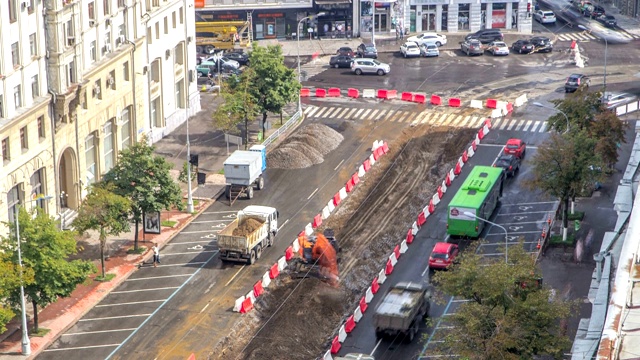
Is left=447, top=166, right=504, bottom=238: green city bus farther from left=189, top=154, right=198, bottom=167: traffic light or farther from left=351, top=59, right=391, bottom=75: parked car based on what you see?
left=351, top=59, right=391, bottom=75: parked car

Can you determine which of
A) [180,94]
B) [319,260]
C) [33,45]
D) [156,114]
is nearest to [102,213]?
[33,45]

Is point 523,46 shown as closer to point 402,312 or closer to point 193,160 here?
point 193,160

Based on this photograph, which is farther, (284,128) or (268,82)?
(284,128)

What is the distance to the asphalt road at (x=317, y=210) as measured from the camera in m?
71.4

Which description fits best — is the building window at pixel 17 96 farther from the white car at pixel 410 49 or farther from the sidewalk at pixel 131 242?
the white car at pixel 410 49

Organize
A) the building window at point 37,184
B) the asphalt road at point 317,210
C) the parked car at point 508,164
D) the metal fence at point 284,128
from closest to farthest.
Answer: the asphalt road at point 317,210, the building window at point 37,184, the parked car at point 508,164, the metal fence at point 284,128

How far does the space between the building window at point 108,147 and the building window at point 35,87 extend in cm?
1094

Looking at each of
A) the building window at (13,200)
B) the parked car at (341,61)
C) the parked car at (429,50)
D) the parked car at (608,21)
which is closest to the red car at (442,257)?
the building window at (13,200)

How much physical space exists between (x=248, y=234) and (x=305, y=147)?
2385 centimetres

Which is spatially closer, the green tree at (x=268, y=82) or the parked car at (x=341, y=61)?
the green tree at (x=268, y=82)

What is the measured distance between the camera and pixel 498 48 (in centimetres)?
13700

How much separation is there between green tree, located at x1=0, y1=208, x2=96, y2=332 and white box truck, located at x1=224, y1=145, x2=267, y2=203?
74.0 feet

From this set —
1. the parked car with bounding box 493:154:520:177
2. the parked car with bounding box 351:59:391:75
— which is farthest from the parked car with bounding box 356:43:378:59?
the parked car with bounding box 493:154:520:177

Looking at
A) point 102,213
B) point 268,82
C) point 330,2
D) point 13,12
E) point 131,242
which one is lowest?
point 131,242
